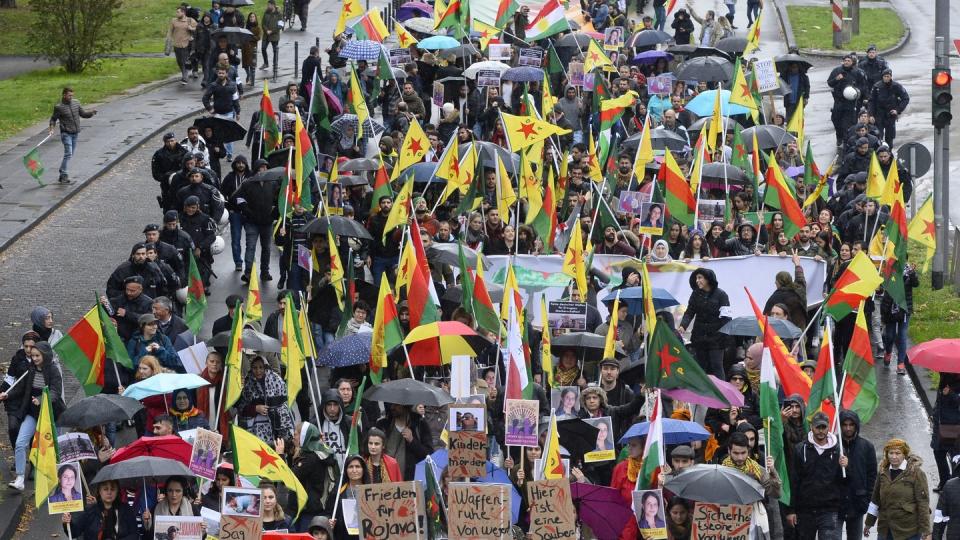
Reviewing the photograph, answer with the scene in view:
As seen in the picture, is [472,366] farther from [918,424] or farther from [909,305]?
[909,305]

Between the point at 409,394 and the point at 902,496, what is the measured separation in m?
4.00

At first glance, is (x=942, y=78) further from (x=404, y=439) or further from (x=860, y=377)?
(x=404, y=439)

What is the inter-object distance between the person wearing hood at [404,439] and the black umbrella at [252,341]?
165cm

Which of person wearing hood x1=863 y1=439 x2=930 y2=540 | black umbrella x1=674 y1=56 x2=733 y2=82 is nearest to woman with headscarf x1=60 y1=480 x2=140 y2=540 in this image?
person wearing hood x1=863 y1=439 x2=930 y2=540

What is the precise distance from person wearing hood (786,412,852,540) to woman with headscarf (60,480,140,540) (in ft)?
16.8

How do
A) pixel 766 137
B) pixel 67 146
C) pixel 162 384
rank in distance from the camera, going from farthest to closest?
pixel 67 146 → pixel 766 137 → pixel 162 384

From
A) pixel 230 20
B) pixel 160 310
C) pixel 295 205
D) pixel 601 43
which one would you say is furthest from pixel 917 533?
pixel 230 20

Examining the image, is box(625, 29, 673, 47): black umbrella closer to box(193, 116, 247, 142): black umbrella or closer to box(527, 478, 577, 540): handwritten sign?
box(193, 116, 247, 142): black umbrella

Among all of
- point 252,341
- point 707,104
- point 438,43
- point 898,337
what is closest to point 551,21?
point 438,43

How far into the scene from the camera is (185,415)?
16406 mm

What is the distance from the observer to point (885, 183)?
22703 mm

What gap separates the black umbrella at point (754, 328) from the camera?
717 inches

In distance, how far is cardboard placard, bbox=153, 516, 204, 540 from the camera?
43.8ft

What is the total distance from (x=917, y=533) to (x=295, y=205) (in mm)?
9288
